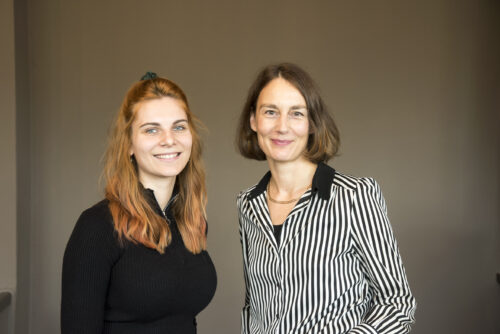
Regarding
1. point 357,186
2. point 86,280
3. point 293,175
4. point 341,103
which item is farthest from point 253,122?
point 341,103

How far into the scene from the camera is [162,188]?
76.3 inches

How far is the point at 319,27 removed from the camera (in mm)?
4082

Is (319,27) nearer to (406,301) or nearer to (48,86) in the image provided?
(48,86)

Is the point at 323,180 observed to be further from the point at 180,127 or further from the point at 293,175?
the point at 180,127

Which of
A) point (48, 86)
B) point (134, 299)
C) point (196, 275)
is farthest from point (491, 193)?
point (48, 86)

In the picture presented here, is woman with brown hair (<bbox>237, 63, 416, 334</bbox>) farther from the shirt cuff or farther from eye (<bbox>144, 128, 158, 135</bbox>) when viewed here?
eye (<bbox>144, 128, 158, 135</bbox>)

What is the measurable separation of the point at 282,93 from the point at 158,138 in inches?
18.4

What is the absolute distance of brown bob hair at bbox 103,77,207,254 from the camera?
69.1 inches

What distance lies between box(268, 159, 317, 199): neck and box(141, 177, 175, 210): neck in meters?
0.39

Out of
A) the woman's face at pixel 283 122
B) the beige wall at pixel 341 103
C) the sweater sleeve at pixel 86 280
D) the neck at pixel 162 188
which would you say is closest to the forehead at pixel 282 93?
the woman's face at pixel 283 122

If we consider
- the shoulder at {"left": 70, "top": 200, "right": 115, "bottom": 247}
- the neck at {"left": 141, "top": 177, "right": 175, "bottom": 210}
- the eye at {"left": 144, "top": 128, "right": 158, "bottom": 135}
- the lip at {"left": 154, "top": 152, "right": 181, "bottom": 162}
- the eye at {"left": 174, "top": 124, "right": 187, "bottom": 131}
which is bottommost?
the shoulder at {"left": 70, "top": 200, "right": 115, "bottom": 247}

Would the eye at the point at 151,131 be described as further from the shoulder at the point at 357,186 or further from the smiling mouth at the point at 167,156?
the shoulder at the point at 357,186

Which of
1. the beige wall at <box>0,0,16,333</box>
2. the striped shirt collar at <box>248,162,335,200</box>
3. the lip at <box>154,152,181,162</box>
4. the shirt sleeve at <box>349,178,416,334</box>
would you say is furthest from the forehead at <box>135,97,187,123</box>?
the beige wall at <box>0,0,16,333</box>

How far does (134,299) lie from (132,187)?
0.38 m
